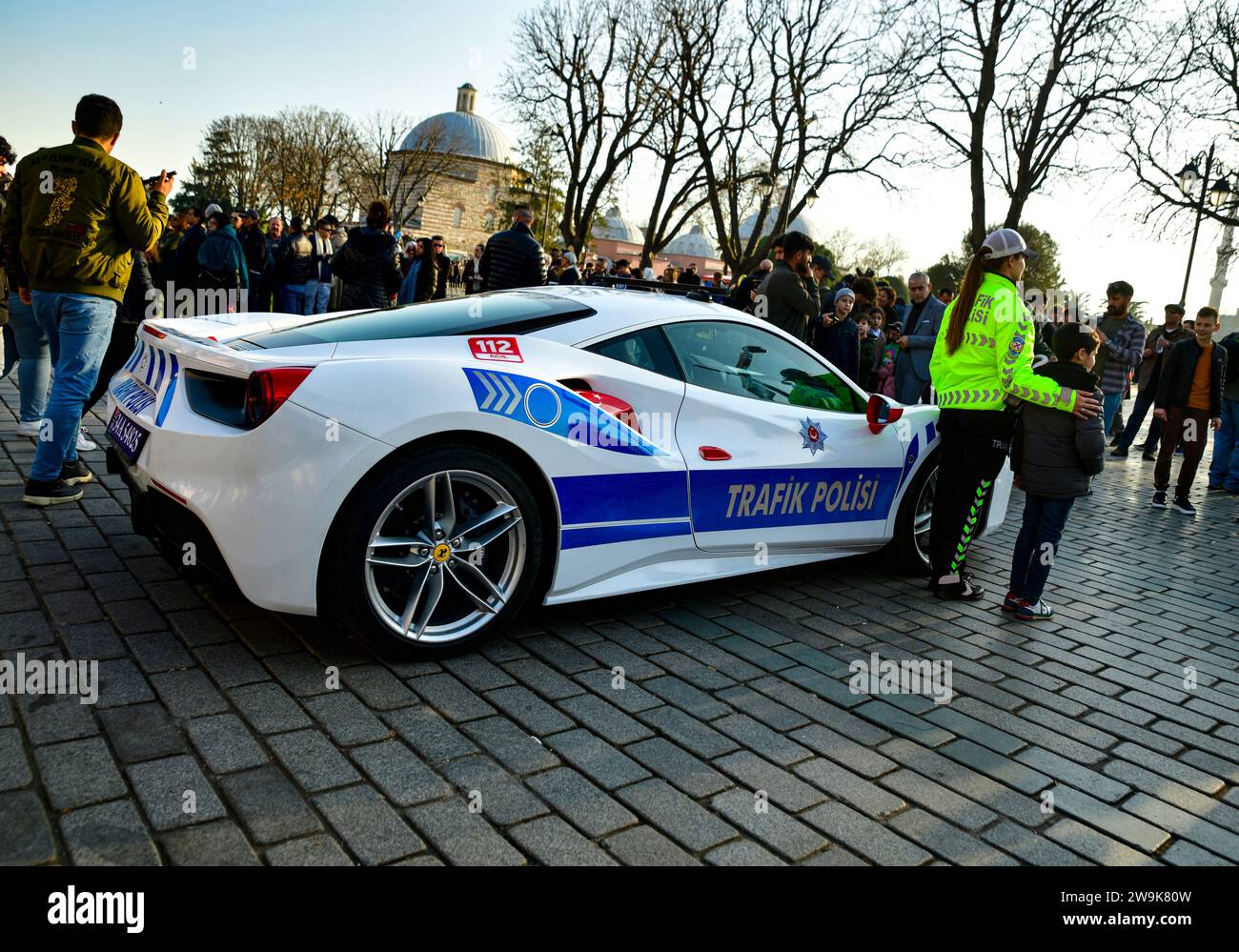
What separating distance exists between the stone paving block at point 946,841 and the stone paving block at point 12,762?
2.42 m

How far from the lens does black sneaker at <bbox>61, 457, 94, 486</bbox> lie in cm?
520

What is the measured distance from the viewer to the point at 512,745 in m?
2.97

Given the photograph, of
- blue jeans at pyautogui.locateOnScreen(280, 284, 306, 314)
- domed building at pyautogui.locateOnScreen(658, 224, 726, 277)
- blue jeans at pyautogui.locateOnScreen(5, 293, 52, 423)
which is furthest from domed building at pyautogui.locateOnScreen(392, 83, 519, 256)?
blue jeans at pyautogui.locateOnScreen(5, 293, 52, 423)

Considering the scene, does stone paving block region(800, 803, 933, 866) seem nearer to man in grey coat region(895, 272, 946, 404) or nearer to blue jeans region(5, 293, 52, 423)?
blue jeans region(5, 293, 52, 423)

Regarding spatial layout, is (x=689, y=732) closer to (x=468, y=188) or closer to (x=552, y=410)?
(x=552, y=410)

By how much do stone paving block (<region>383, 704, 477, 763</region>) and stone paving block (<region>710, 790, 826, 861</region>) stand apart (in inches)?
31.5

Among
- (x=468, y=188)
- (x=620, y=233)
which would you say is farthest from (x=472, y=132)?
(x=620, y=233)

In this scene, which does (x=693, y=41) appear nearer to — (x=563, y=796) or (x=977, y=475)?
(x=977, y=475)

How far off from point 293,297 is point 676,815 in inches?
457

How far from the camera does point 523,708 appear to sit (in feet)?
10.6

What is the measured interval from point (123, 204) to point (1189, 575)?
709 cm

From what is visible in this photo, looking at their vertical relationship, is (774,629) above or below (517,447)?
below
